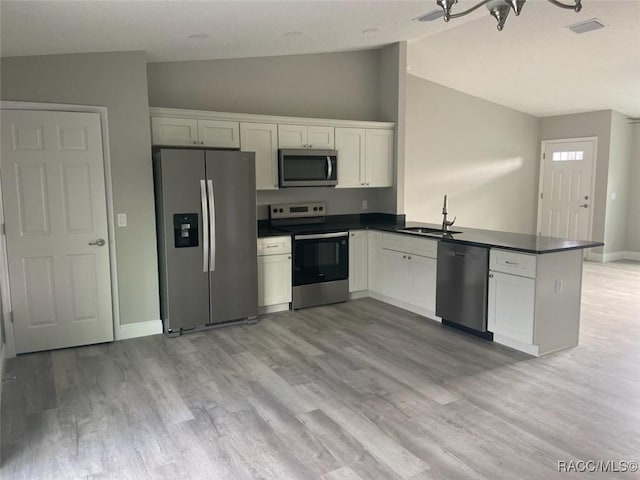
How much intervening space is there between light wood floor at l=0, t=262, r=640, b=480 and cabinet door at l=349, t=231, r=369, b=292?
1074 mm

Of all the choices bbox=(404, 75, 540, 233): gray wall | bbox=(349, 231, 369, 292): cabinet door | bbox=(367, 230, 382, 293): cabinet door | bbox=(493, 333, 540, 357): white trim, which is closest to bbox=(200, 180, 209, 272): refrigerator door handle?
bbox=(349, 231, 369, 292): cabinet door

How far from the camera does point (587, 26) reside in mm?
4609

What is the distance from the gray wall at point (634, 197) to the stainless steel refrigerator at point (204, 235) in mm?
6993

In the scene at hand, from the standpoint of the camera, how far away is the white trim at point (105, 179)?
3.73m

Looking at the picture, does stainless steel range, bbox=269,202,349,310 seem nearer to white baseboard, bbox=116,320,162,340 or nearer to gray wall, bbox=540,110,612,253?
white baseboard, bbox=116,320,162,340

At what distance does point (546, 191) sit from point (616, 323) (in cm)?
447

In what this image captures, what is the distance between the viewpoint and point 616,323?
180 inches

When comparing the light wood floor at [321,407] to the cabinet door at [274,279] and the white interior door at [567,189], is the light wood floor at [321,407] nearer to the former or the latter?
the cabinet door at [274,279]

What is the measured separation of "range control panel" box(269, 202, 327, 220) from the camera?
17.6ft

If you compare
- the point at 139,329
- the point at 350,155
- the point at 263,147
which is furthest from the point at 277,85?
the point at 139,329

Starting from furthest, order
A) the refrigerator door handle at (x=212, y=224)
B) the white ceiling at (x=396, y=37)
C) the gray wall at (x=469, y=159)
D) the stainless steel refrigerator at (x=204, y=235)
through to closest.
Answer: the gray wall at (x=469, y=159), the refrigerator door handle at (x=212, y=224), the stainless steel refrigerator at (x=204, y=235), the white ceiling at (x=396, y=37)

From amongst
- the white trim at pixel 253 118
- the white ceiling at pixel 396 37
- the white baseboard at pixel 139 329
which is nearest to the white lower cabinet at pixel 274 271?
the white baseboard at pixel 139 329

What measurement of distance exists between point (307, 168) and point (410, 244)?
1.44 meters

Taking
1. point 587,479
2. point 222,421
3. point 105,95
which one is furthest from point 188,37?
point 587,479
